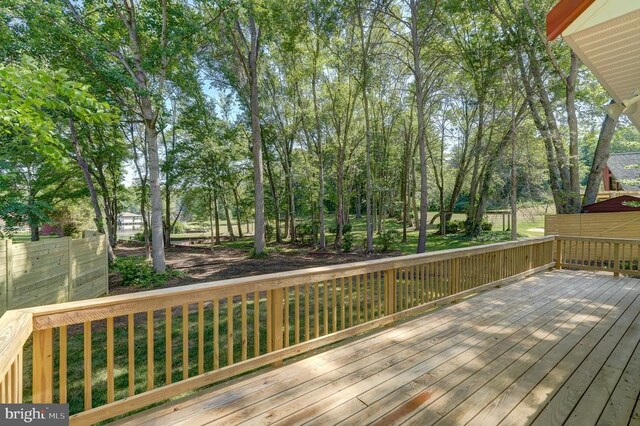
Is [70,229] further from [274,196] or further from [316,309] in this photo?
[316,309]

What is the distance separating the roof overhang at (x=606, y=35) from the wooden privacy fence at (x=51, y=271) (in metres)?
6.13

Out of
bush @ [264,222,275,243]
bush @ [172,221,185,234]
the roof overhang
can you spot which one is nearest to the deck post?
the roof overhang

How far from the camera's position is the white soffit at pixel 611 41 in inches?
67.7

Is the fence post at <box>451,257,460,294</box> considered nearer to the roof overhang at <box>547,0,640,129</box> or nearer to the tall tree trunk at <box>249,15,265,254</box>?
the roof overhang at <box>547,0,640,129</box>

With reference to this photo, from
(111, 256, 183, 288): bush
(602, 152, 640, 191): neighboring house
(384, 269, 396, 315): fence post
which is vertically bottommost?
(111, 256, 183, 288): bush

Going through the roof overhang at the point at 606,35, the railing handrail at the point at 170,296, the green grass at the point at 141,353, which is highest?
the roof overhang at the point at 606,35

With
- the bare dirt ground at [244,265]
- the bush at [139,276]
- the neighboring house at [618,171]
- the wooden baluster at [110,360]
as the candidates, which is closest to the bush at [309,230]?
the bare dirt ground at [244,265]

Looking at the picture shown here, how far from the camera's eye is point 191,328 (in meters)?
4.82

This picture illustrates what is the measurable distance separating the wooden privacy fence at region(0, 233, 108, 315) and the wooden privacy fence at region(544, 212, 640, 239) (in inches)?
519

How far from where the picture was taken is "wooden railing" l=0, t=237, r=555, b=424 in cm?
163

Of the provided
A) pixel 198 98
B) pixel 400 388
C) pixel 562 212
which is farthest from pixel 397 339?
pixel 198 98

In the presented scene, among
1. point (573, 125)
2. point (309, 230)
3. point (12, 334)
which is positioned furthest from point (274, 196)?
point (12, 334)

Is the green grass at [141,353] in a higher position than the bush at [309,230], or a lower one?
lower

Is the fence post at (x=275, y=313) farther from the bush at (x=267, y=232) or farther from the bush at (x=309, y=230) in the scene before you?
the bush at (x=267, y=232)
